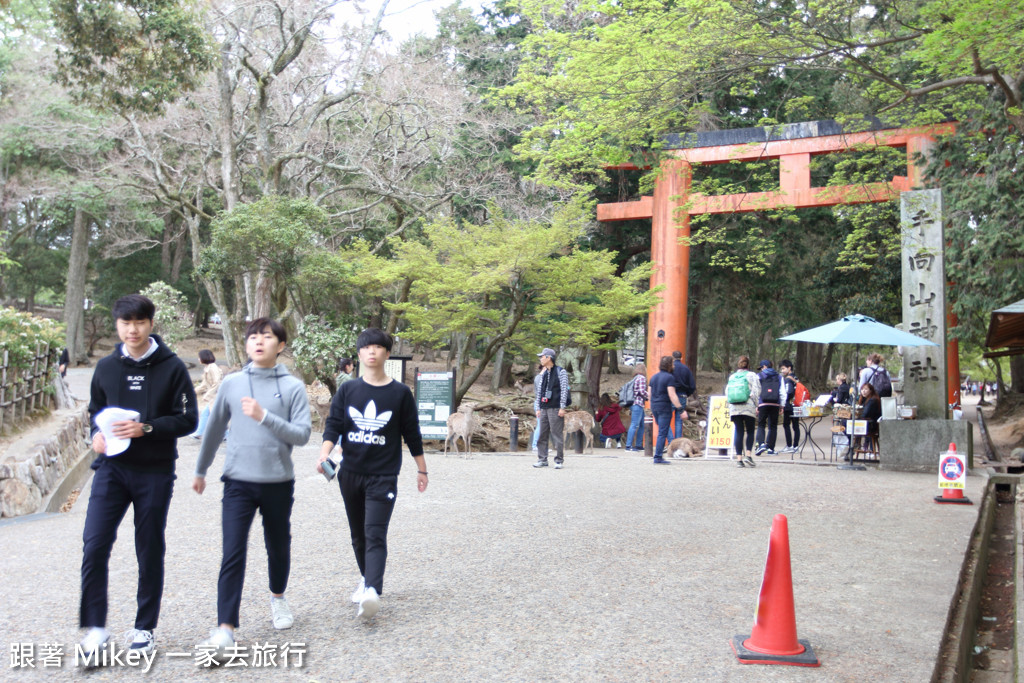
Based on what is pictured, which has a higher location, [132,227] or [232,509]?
[132,227]

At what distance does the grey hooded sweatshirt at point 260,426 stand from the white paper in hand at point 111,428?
0.39 metres

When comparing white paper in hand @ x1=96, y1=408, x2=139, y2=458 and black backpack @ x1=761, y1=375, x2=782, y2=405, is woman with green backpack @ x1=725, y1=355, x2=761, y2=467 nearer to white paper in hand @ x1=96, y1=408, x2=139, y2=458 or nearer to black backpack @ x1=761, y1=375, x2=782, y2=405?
black backpack @ x1=761, y1=375, x2=782, y2=405

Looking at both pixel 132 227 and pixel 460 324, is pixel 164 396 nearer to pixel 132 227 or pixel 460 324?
pixel 460 324

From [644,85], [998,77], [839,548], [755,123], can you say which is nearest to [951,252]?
[755,123]

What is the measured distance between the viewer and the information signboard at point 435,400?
1581 cm

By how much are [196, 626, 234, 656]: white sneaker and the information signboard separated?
11.8m

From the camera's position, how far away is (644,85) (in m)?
10.0

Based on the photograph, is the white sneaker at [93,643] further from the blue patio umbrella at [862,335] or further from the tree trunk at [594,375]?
the tree trunk at [594,375]

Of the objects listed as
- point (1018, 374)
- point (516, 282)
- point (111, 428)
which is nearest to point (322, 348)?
point (516, 282)

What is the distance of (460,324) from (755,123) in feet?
36.3

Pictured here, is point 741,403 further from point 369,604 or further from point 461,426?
point 369,604

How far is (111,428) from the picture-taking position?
12.7 ft

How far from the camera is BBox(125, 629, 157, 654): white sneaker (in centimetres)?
388

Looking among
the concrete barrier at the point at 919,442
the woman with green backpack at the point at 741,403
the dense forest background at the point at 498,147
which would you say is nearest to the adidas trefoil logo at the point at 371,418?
the dense forest background at the point at 498,147
